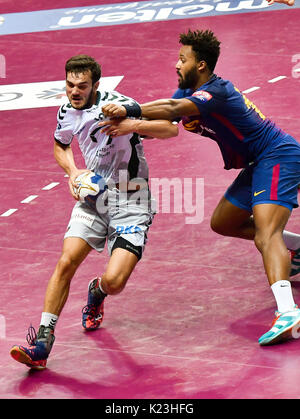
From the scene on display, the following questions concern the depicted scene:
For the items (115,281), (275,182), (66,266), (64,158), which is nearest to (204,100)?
(275,182)

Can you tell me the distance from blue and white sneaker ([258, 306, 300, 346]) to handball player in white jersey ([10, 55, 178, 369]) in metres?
1.09

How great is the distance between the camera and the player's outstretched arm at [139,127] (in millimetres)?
7516

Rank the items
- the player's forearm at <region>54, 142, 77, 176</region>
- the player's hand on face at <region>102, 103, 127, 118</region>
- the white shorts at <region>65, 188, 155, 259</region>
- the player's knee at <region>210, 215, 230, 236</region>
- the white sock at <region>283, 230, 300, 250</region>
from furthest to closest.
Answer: the white sock at <region>283, 230, 300, 250</region>, the player's knee at <region>210, 215, 230, 236</region>, the player's forearm at <region>54, 142, 77, 176</region>, the white shorts at <region>65, 188, 155, 259</region>, the player's hand on face at <region>102, 103, 127, 118</region>

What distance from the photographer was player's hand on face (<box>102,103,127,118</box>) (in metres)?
7.43

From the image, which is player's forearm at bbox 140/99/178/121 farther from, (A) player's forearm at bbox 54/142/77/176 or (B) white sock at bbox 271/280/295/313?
(B) white sock at bbox 271/280/295/313

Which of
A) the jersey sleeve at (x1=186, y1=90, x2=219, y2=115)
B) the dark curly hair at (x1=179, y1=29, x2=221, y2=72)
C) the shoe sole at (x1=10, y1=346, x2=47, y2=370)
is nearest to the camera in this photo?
the shoe sole at (x1=10, y1=346, x2=47, y2=370)

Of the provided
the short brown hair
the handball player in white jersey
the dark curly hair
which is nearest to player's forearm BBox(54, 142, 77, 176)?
the handball player in white jersey

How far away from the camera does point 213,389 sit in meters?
7.06

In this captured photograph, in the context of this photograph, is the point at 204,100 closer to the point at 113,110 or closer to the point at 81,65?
the point at 113,110

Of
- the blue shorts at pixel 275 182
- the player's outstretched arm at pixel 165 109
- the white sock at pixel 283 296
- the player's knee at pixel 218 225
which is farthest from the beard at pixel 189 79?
the white sock at pixel 283 296

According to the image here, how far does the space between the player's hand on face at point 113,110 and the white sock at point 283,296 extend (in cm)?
166

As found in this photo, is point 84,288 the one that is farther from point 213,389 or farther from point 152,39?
point 152,39

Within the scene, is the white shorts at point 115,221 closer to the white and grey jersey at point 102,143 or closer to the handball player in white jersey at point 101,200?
the handball player in white jersey at point 101,200
